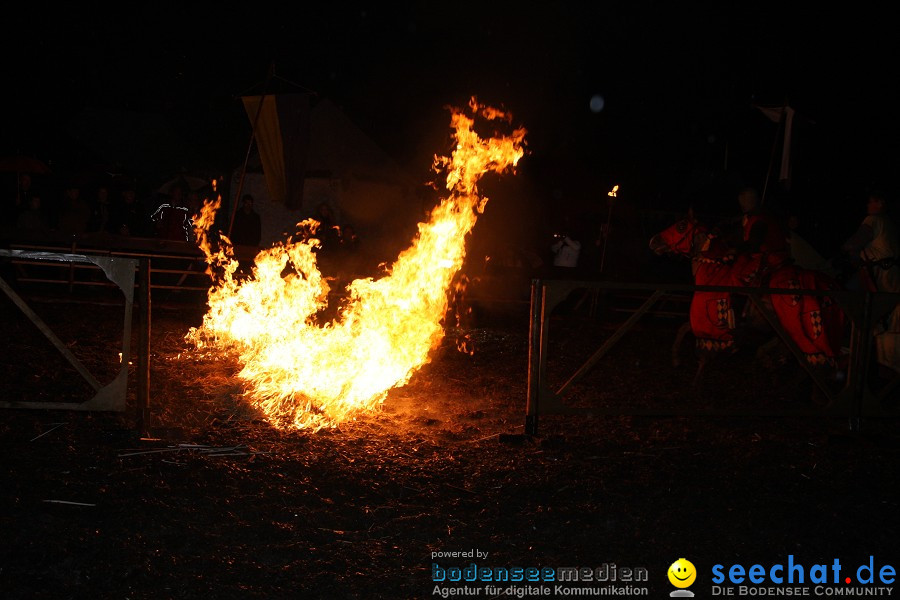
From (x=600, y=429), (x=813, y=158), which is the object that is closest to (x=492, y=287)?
(x=600, y=429)

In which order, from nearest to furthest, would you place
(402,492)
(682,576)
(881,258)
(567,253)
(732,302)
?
(682,576), (402,492), (732,302), (881,258), (567,253)

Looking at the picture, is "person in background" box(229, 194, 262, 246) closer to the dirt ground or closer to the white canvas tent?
the white canvas tent

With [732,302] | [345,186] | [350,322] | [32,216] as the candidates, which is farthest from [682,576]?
[345,186]

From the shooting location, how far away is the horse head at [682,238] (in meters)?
8.08

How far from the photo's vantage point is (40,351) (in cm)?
770

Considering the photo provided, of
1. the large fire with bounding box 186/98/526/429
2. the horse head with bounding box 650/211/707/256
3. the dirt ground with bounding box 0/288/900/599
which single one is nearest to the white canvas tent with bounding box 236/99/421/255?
the large fire with bounding box 186/98/526/429

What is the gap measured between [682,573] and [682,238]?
16.7ft

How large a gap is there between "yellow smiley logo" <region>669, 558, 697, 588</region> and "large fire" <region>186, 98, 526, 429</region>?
10.5ft

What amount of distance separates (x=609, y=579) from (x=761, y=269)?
499 cm

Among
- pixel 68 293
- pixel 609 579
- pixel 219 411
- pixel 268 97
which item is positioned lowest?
pixel 609 579

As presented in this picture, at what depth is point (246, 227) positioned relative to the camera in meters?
13.7

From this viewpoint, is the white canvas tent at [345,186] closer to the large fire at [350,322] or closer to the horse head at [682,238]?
the large fire at [350,322]

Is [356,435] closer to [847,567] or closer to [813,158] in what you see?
[847,567]

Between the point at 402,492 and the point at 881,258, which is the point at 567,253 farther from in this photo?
the point at 402,492
